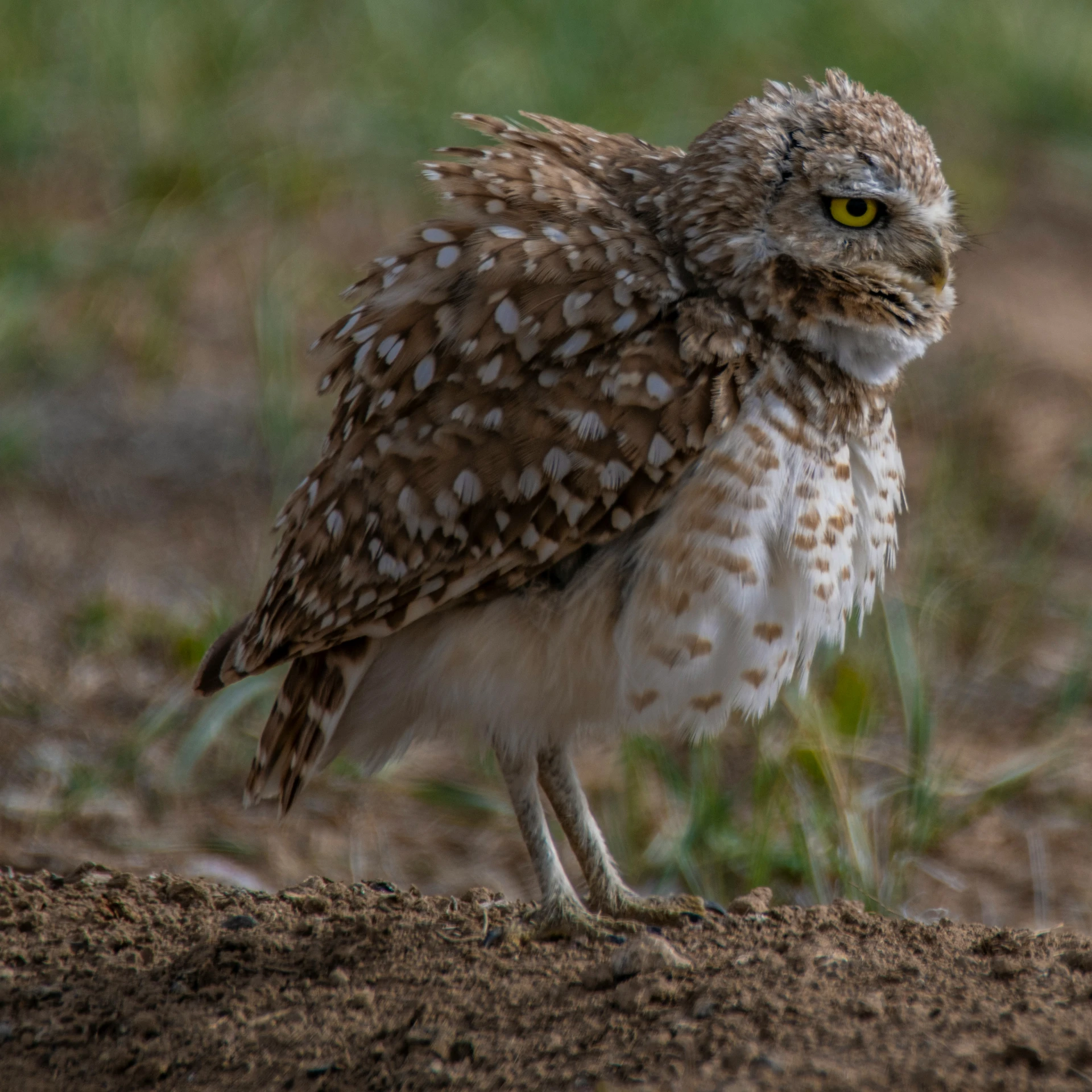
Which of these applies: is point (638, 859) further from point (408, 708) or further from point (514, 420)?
point (514, 420)

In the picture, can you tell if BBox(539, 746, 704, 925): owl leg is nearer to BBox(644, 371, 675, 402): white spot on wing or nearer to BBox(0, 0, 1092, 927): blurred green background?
BBox(0, 0, 1092, 927): blurred green background

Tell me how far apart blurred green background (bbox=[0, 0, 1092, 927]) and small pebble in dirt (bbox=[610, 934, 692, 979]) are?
1.23 meters

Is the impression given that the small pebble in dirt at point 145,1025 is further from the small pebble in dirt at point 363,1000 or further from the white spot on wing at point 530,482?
the white spot on wing at point 530,482

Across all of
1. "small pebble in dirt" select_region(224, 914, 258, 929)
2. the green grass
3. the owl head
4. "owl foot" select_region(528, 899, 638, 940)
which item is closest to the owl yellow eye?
the owl head

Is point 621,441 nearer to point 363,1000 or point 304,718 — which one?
point 304,718

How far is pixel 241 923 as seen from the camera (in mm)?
3240

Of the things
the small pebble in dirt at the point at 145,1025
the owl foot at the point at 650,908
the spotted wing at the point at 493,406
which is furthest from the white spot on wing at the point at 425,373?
the small pebble in dirt at the point at 145,1025

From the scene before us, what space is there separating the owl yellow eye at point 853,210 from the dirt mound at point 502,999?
1431 mm

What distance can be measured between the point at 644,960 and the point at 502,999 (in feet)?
0.89

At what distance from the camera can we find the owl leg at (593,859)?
334 cm

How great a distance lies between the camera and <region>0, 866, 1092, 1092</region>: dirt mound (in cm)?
235

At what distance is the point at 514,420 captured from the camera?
3.00 metres

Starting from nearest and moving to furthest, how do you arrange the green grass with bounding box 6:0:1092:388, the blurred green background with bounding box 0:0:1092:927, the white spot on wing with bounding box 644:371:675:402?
the white spot on wing with bounding box 644:371:675:402 < the blurred green background with bounding box 0:0:1092:927 < the green grass with bounding box 6:0:1092:388

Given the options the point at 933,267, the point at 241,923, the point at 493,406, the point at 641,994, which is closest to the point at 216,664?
the point at 241,923
